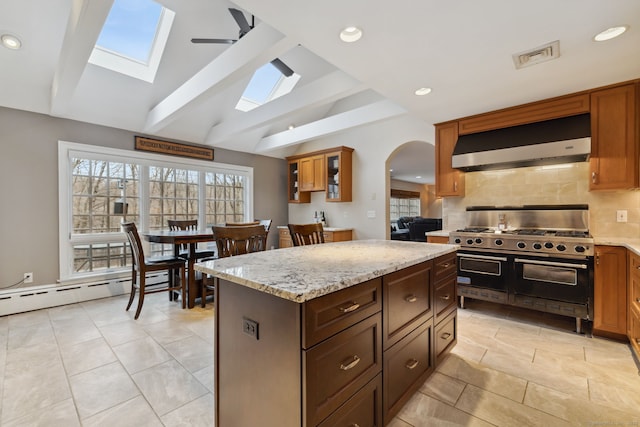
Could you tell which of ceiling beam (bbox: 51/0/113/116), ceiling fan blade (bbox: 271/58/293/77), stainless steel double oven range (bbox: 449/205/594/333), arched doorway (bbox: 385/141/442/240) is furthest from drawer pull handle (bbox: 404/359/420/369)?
arched doorway (bbox: 385/141/442/240)

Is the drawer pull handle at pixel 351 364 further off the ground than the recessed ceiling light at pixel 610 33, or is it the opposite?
the recessed ceiling light at pixel 610 33

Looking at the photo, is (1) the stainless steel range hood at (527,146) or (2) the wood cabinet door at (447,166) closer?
(1) the stainless steel range hood at (527,146)

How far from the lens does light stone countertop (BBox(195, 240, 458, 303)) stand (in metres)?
1.06

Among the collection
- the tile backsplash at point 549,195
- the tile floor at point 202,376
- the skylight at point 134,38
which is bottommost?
the tile floor at point 202,376

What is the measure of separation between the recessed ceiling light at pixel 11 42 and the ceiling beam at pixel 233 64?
4.31 ft

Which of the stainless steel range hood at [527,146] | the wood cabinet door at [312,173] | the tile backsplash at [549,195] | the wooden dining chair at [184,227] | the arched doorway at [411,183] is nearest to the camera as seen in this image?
the stainless steel range hood at [527,146]

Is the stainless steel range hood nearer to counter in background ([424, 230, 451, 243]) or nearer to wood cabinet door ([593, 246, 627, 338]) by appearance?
counter in background ([424, 230, 451, 243])

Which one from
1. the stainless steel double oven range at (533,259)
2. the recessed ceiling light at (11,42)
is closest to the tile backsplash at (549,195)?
the stainless steel double oven range at (533,259)

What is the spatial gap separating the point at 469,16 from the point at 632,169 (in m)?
2.21

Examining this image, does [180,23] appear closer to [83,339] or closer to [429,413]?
[83,339]

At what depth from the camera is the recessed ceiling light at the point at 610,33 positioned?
183 cm

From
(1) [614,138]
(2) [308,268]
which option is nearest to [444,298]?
(2) [308,268]

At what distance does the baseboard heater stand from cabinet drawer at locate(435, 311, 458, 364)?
4.02m

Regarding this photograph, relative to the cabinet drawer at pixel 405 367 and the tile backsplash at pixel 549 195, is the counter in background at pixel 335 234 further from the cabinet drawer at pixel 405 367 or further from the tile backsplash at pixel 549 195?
the cabinet drawer at pixel 405 367
